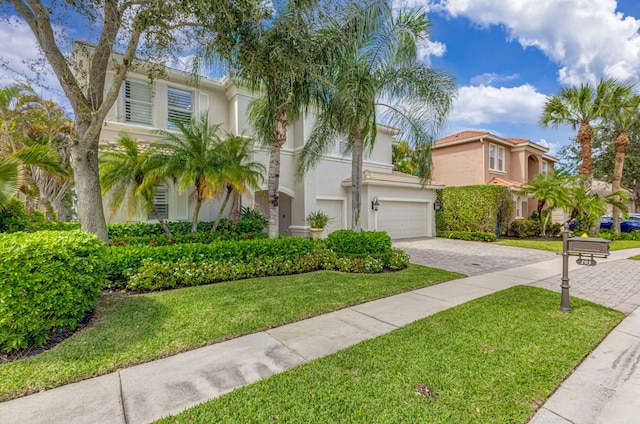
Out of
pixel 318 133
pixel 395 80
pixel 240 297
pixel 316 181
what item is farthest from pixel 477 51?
pixel 240 297

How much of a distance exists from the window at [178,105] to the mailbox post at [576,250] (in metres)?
13.5

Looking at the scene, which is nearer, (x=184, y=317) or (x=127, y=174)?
(x=184, y=317)

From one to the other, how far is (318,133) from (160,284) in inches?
262

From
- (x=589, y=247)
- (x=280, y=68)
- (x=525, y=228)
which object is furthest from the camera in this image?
(x=525, y=228)

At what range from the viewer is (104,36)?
6477 mm

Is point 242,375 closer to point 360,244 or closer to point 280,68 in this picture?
point 360,244

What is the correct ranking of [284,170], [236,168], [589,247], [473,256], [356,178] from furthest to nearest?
[284,170]
[473,256]
[236,168]
[356,178]
[589,247]

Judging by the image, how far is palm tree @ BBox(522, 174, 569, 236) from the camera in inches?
632

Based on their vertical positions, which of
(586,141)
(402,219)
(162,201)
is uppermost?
(586,141)

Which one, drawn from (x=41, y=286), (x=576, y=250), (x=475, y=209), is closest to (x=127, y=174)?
(x=41, y=286)

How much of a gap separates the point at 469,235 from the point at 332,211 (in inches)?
310

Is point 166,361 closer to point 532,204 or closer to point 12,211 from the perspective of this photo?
point 12,211

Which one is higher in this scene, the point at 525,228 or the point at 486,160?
the point at 486,160

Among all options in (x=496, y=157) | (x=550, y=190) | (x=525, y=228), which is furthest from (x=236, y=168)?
(x=496, y=157)
